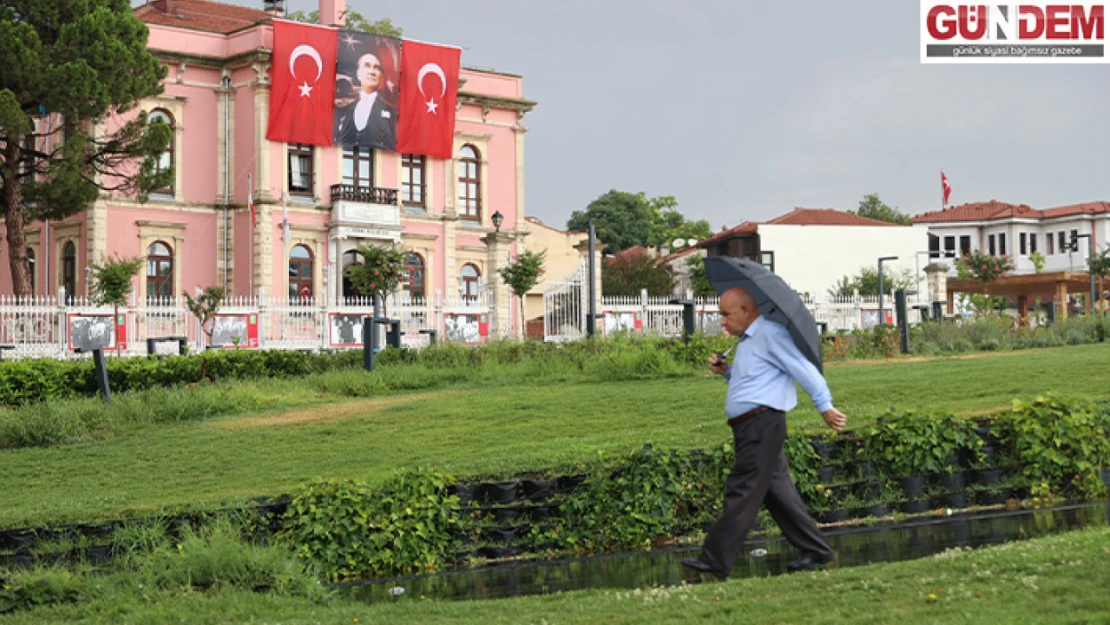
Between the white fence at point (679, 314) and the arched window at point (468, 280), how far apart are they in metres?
11.3

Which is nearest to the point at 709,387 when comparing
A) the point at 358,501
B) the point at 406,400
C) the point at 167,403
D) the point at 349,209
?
the point at 406,400

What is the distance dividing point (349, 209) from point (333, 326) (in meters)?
15.1

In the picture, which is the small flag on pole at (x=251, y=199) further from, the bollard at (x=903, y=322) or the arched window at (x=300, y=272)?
the bollard at (x=903, y=322)

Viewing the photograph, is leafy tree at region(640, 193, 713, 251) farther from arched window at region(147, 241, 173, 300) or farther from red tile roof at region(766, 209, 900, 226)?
arched window at region(147, 241, 173, 300)

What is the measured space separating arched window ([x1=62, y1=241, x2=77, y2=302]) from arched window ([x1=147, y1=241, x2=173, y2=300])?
Result: 2254 millimetres

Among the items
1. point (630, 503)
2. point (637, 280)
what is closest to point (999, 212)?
point (637, 280)

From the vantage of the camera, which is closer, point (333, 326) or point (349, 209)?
point (333, 326)

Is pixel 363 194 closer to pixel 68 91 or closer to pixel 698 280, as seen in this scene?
pixel 698 280

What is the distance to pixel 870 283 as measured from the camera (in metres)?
56.5

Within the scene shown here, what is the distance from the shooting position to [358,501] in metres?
8.62

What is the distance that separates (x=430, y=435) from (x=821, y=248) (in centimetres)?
5120

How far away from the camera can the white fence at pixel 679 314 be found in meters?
33.0

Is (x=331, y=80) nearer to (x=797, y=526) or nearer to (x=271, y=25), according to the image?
(x=271, y=25)

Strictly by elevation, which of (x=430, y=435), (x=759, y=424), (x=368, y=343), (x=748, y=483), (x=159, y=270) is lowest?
(x=430, y=435)
